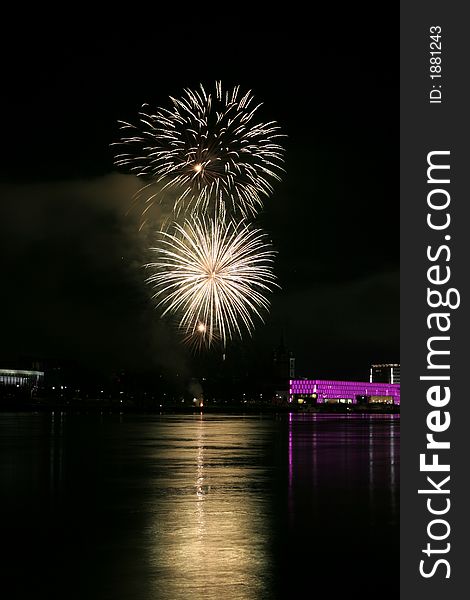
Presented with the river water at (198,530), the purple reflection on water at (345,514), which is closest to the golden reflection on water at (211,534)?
the river water at (198,530)

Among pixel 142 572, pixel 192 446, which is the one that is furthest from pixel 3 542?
pixel 192 446

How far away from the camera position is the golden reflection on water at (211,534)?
11.7m

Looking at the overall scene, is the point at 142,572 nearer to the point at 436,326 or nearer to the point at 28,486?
the point at 436,326

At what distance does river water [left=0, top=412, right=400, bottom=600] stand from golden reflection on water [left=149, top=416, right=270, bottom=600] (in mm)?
24

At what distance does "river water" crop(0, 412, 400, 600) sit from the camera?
1181 cm

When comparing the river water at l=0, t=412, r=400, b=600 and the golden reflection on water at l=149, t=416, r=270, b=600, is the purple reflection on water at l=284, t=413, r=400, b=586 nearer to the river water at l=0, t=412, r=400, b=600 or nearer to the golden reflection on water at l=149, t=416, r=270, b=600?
the river water at l=0, t=412, r=400, b=600

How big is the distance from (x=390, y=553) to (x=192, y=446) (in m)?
28.0

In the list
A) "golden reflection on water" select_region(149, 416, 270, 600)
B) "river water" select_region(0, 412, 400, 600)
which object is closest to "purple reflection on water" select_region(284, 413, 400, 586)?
"river water" select_region(0, 412, 400, 600)

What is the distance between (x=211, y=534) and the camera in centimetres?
1550

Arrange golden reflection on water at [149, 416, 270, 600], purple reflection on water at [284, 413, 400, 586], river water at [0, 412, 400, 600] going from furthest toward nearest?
purple reflection on water at [284, 413, 400, 586], river water at [0, 412, 400, 600], golden reflection on water at [149, 416, 270, 600]

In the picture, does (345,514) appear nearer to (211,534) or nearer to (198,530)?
(198,530)

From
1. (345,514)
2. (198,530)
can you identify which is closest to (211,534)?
(198,530)

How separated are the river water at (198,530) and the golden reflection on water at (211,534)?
24 mm

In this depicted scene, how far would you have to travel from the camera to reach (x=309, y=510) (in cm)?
1873
